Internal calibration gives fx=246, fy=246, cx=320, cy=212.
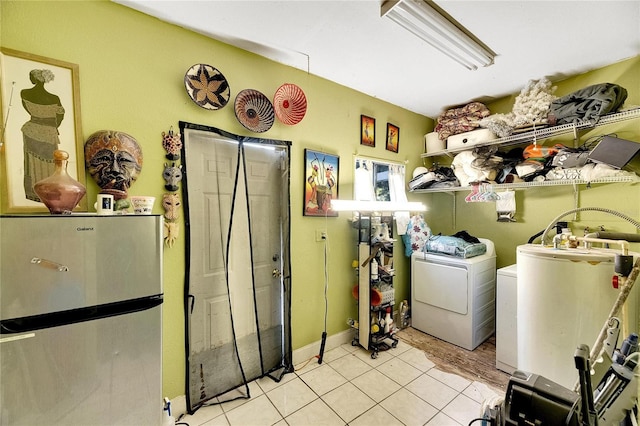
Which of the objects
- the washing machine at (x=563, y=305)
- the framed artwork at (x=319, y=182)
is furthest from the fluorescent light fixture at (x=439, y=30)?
the washing machine at (x=563, y=305)

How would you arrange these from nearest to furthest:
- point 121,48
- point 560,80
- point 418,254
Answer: point 121,48 < point 560,80 < point 418,254

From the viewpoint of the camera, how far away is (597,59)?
2.12 m

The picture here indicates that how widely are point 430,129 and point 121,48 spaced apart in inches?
138

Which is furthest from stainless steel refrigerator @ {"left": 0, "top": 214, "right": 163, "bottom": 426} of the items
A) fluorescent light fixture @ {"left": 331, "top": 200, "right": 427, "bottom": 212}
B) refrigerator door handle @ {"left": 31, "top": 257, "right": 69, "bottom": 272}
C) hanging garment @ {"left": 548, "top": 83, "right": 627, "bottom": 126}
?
hanging garment @ {"left": 548, "top": 83, "right": 627, "bottom": 126}

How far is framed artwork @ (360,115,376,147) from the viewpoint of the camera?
2803 millimetres

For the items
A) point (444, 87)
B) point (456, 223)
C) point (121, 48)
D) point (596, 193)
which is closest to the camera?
point (121, 48)

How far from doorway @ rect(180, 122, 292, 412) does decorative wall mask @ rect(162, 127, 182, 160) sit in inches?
2.1

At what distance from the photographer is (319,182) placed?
249cm

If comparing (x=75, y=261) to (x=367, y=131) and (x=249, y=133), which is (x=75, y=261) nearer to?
(x=249, y=133)

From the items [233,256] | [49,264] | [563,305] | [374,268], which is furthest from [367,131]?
[49,264]

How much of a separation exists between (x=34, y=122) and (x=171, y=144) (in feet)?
2.09

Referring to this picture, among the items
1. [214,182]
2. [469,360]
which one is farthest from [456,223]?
[214,182]

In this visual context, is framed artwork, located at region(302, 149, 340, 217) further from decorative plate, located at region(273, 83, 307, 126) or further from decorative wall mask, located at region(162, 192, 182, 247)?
decorative wall mask, located at region(162, 192, 182, 247)

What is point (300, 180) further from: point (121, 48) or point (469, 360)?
point (469, 360)
